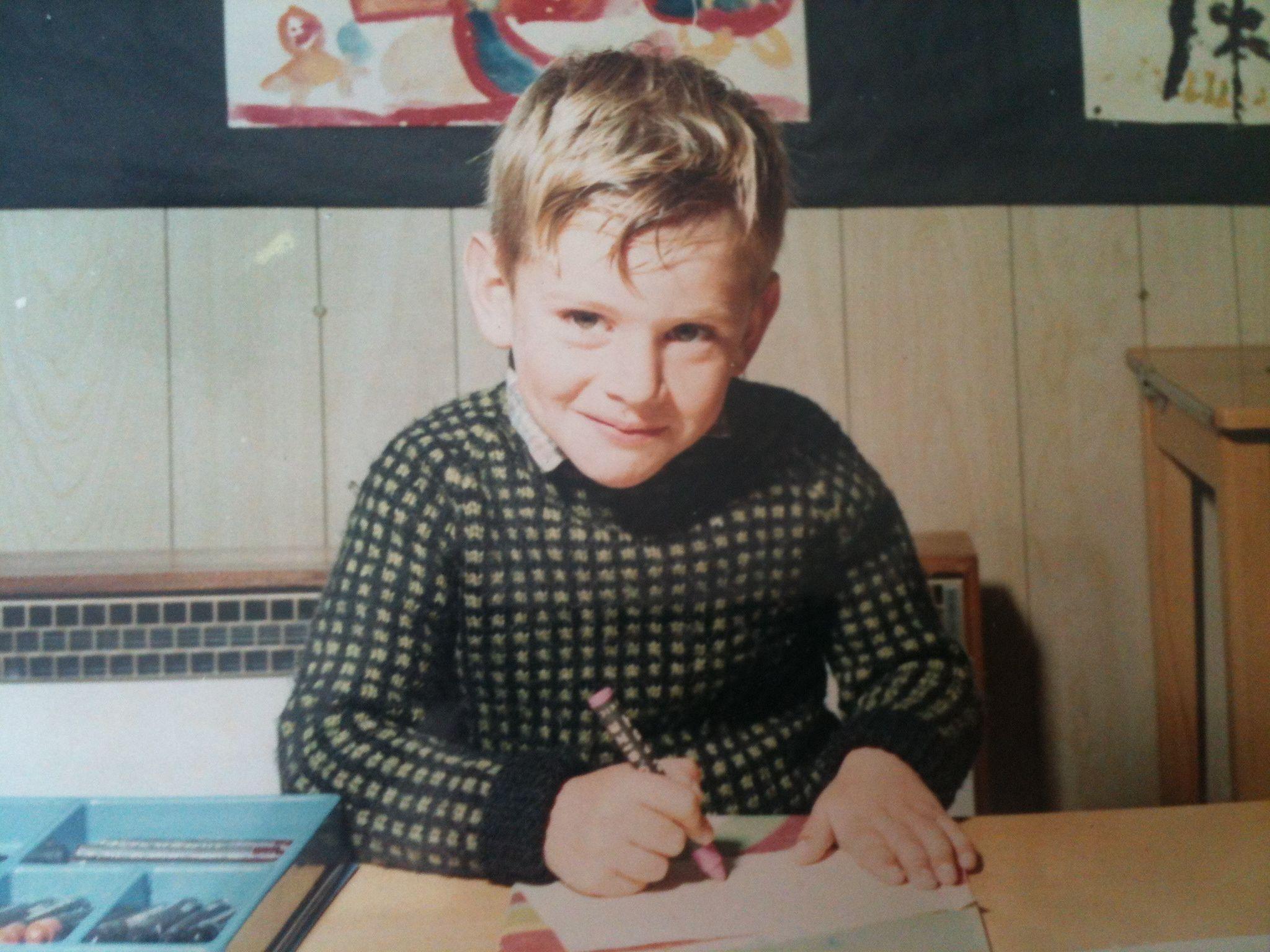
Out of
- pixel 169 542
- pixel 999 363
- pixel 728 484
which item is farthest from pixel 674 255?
pixel 169 542

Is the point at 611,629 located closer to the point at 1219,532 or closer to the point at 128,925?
the point at 128,925

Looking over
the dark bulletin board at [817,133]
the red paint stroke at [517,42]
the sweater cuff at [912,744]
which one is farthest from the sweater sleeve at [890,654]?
the red paint stroke at [517,42]

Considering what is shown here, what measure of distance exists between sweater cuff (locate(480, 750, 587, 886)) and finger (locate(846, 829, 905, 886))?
170mm

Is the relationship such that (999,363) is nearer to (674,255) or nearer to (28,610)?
(674,255)

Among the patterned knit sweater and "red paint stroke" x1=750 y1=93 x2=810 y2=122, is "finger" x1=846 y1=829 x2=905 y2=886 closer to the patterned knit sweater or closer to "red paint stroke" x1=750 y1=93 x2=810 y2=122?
the patterned knit sweater

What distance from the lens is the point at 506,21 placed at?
610 mm

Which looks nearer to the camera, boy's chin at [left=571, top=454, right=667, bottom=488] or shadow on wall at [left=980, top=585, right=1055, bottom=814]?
boy's chin at [left=571, top=454, right=667, bottom=488]

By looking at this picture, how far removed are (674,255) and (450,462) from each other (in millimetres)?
184

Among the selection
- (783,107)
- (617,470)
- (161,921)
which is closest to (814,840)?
(617,470)

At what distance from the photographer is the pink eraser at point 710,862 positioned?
534 mm

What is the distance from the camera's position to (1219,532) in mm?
671

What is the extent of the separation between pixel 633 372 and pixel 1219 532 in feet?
1.39

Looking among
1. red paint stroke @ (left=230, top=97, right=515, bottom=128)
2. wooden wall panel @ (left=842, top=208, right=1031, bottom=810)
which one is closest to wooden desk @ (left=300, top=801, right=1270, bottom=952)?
wooden wall panel @ (left=842, top=208, right=1031, bottom=810)

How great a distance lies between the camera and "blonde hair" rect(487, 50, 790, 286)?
552 millimetres
